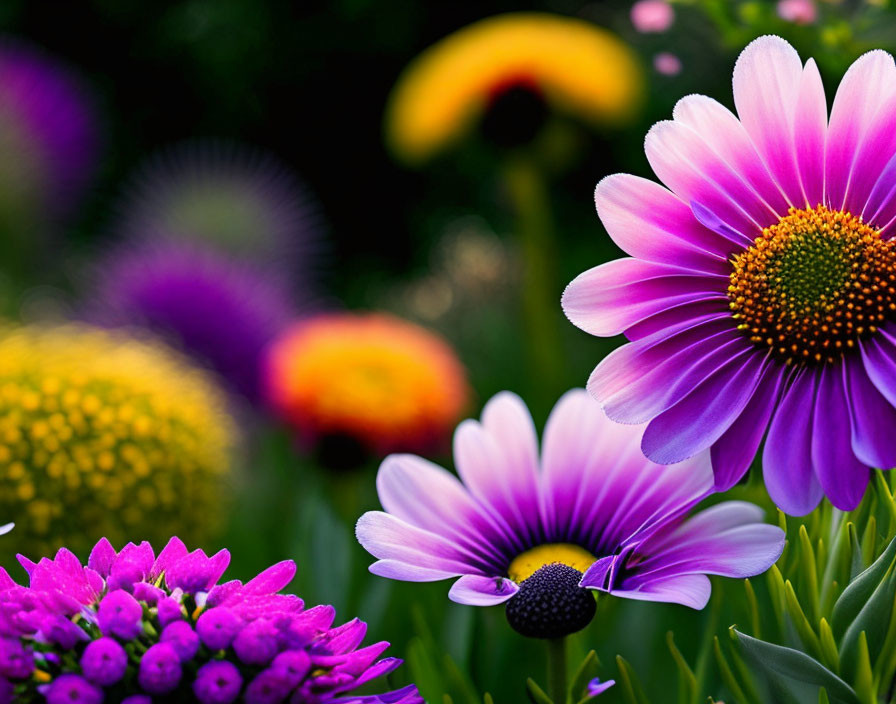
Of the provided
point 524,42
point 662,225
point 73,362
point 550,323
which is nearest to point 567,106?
point 524,42

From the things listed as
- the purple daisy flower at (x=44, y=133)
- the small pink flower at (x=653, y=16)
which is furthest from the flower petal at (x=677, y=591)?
the purple daisy flower at (x=44, y=133)

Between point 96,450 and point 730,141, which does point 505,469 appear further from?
point 96,450

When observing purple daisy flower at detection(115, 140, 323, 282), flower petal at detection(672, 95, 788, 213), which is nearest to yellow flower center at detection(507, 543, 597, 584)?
flower petal at detection(672, 95, 788, 213)

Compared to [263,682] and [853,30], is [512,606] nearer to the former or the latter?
[263,682]

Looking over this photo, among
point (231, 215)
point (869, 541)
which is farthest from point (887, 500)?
point (231, 215)

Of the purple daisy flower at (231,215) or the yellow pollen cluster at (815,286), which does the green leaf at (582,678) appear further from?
the purple daisy flower at (231,215)

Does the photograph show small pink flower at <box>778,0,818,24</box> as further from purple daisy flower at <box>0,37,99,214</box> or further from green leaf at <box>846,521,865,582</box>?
purple daisy flower at <box>0,37,99,214</box>
